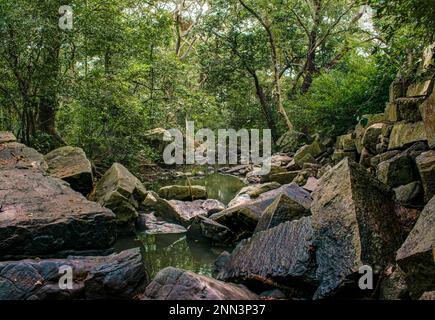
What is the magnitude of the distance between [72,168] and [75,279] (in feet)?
14.5

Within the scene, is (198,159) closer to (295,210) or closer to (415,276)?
(295,210)

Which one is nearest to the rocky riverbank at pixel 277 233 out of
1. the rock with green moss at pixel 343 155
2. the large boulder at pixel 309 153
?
the rock with green moss at pixel 343 155

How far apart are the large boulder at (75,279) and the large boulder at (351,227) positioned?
2057 millimetres

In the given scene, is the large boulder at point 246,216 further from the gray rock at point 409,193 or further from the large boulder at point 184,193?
the large boulder at point 184,193

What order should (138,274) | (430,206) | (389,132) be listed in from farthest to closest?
(389,132) < (138,274) < (430,206)

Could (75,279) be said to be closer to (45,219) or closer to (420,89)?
(45,219)

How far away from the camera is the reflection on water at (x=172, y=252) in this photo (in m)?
5.92

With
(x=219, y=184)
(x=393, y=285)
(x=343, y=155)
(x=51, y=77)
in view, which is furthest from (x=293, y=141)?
(x=393, y=285)

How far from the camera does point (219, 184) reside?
1365 cm

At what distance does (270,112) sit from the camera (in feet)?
60.3

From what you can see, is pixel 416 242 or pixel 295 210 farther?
pixel 295 210

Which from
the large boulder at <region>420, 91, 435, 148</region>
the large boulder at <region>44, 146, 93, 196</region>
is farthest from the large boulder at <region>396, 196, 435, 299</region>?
the large boulder at <region>44, 146, 93, 196</region>

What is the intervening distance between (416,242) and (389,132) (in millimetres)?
3530
